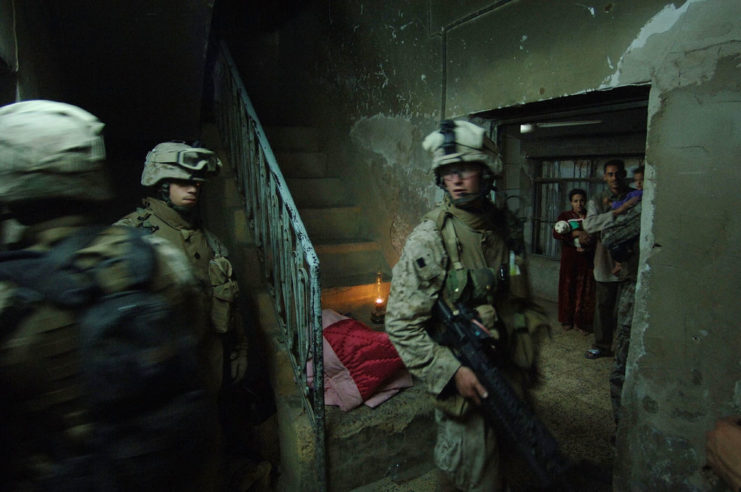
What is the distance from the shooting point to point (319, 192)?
475 cm

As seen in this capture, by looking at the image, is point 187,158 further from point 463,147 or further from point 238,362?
point 463,147

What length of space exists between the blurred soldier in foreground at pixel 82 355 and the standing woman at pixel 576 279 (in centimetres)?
519

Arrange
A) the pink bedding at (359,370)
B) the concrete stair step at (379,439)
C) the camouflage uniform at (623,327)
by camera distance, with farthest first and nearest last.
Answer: the camouflage uniform at (623,327), the pink bedding at (359,370), the concrete stair step at (379,439)

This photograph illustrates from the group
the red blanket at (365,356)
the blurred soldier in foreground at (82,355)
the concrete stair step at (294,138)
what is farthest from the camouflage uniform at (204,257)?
the concrete stair step at (294,138)

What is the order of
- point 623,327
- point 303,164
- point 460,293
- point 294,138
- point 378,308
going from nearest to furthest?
point 460,293, point 623,327, point 378,308, point 303,164, point 294,138

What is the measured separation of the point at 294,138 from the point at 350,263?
6.17ft

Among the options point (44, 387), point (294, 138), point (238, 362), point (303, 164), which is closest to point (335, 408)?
point (238, 362)

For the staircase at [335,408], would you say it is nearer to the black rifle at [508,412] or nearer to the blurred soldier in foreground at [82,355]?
the black rifle at [508,412]

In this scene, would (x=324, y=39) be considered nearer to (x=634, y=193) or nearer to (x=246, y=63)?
(x=246, y=63)

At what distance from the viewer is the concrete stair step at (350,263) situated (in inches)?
161

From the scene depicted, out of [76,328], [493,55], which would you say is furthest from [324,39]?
[76,328]

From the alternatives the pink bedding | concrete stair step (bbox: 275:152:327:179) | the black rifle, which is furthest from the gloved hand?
concrete stair step (bbox: 275:152:327:179)

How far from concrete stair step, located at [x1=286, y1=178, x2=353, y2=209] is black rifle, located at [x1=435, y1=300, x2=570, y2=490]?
9.79 ft

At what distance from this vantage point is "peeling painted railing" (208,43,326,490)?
2363 millimetres
